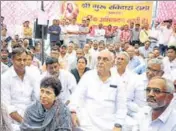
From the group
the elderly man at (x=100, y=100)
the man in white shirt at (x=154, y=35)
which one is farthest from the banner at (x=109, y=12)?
the elderly man at (x=100, y=100)

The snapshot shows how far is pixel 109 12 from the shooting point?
1716cm

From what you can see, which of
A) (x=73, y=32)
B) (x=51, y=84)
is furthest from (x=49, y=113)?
(x=73, y=32)

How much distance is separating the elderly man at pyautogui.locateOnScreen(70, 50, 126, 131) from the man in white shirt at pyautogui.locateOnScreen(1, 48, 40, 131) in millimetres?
570

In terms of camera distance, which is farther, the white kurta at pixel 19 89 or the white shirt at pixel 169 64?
the white shirt at pixel 169 64

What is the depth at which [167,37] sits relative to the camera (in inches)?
527

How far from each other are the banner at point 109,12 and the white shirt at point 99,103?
12343mm

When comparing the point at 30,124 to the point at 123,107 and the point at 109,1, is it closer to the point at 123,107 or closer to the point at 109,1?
the point at 123,107

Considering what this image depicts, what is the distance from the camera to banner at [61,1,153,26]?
16703 millimetres

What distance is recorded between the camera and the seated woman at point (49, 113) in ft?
11.8

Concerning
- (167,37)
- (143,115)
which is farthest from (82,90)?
(167,37)

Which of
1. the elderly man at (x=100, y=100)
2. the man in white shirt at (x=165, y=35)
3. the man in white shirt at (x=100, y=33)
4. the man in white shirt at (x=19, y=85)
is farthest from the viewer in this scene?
the man in white shirt at (x=100, y=33)

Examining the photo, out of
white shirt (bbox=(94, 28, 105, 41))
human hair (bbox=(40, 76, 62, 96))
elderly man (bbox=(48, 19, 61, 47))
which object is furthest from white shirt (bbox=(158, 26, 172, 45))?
human hair (bbox=(40, 76, 62, 96))

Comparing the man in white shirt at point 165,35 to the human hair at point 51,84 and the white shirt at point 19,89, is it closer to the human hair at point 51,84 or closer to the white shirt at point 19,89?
the white shirt at point 19,89

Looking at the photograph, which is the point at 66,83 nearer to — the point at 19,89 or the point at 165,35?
the point at 19,89
